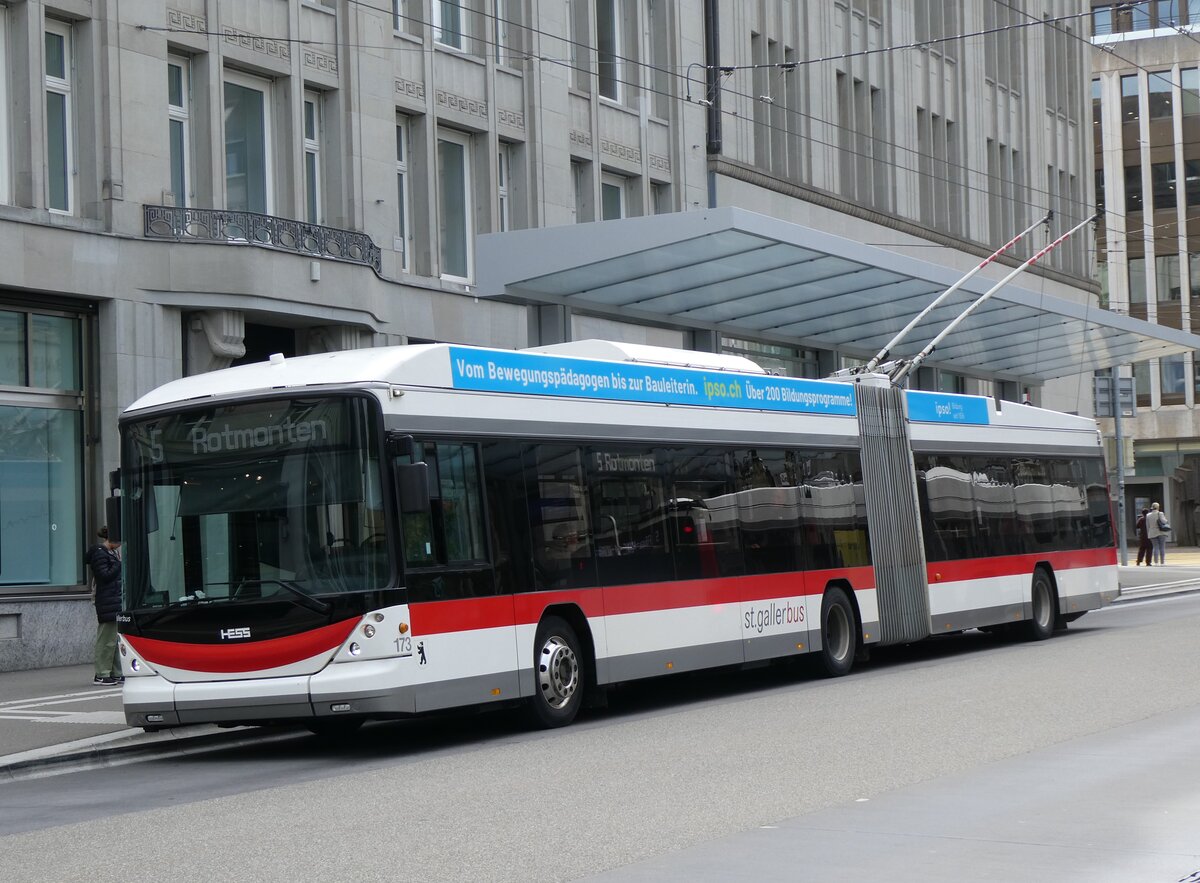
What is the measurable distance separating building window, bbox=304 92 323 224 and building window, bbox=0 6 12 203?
16.3 feet

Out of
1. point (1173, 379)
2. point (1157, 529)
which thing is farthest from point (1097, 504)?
point (1173, 379)

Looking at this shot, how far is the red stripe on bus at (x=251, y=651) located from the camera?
39.4 feet

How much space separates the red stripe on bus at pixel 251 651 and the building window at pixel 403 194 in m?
15.3

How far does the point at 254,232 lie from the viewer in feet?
76.8

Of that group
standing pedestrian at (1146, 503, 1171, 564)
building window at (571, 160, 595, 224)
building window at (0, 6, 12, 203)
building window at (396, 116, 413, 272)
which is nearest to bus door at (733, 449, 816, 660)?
building window at (0, 6, 12, 203)

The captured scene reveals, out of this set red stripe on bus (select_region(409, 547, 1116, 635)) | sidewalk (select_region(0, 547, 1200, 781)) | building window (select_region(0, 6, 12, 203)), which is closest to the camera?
red stripe on bus (select_region(409, 547, 1116, 635))

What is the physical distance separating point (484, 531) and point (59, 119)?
11656 millimetres

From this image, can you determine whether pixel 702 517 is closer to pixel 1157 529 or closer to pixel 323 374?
pixel 323 374

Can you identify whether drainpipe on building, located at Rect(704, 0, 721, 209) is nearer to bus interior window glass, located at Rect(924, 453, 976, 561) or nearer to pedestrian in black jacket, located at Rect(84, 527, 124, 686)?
bus interior window glass, located at Rect(924, 453, 976, 561)

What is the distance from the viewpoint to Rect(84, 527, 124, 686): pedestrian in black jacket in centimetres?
1847

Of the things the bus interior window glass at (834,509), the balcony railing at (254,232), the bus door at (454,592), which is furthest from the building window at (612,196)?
the bus door at (454,592)

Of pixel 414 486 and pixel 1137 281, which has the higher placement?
pixel 1137 281

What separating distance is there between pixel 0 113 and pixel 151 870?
51.9 ft

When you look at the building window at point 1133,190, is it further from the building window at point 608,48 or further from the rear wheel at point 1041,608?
the rear wheel at point 1041,608
